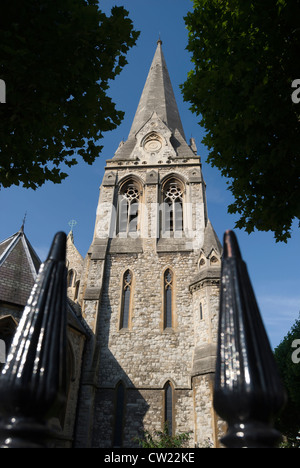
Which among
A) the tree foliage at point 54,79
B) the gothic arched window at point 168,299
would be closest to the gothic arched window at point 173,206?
the gothic arched window at point 168,299

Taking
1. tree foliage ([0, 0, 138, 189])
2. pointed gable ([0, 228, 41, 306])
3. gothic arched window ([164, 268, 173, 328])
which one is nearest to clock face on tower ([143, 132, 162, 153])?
gothic arched window ([164, 268, 173, 328])

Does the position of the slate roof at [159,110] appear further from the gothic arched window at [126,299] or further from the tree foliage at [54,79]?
the tree foliage at [54,79]

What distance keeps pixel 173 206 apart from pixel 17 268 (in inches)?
369

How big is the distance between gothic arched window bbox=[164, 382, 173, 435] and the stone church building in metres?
0.04

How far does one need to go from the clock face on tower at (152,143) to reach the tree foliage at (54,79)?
1531 cm

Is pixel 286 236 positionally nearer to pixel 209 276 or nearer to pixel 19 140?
pixel 19 140

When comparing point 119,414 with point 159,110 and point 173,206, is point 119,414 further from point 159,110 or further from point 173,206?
point 159,110

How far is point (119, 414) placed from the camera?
13.0 metres

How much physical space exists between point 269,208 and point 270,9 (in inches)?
128

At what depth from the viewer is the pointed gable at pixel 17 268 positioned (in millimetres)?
11070

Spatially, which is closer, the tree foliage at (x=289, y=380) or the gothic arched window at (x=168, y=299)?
the gothic arched window at (x=168, y=299)

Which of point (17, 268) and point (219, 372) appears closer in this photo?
point (219, 372)

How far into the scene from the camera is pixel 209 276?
1407 centimetres

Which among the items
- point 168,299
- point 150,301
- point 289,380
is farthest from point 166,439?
point 289,380
